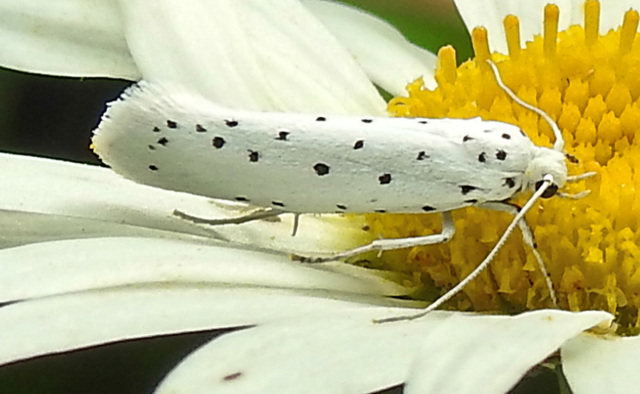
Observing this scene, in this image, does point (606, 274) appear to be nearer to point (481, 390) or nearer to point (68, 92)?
point (481, 390)

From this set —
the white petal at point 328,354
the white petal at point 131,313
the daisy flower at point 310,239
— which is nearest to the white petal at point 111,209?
the daisy flower at point 310,239

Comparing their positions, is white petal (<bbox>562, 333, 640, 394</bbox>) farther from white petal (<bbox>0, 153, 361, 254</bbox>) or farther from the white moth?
white petal (<bbox>0, 153, 361, 254</bbox>)

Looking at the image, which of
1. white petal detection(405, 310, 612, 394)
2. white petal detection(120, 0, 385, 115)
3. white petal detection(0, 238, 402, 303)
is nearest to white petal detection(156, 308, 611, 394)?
white petal detection(405, 310, 612, 394)

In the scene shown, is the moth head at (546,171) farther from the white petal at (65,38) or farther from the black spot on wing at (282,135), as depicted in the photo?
the white petal at (65,38)

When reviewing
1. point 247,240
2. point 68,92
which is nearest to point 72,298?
point 247,240

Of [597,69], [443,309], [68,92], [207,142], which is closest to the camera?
[207,142]
